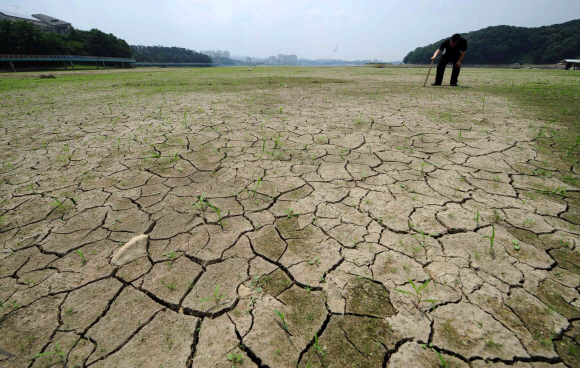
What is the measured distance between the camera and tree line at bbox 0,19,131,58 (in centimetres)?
2705

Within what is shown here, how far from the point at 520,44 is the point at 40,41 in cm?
8469

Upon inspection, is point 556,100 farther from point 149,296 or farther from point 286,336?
point 149,296

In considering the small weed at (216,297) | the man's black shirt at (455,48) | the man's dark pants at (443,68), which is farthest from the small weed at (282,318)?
the man's dark pants at (443,68)

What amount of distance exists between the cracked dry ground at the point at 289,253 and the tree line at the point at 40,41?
39598mm

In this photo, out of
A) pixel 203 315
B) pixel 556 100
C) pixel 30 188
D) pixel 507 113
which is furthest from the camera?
pixel 556 100

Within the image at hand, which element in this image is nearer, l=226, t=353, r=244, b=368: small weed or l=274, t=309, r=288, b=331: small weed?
l=226, t=353, r=244, b=368: small weed

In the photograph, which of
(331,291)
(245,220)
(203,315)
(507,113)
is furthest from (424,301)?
(507,113)

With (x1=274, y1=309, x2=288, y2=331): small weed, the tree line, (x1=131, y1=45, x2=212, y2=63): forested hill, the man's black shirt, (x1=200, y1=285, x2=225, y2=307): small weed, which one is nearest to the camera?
(x1=274, y1=309, x2=288, y2=331): small weed

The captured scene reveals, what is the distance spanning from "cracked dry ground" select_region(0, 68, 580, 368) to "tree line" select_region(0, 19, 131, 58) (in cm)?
3960

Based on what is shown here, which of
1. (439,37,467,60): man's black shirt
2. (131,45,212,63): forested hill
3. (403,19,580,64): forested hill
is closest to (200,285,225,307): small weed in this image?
(439,37,467,60): man's black shirt

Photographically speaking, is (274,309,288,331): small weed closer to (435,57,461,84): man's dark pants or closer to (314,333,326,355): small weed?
(314,333,326,355): small weed

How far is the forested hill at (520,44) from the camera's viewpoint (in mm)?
45688

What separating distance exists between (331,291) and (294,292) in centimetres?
20

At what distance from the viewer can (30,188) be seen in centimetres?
225
